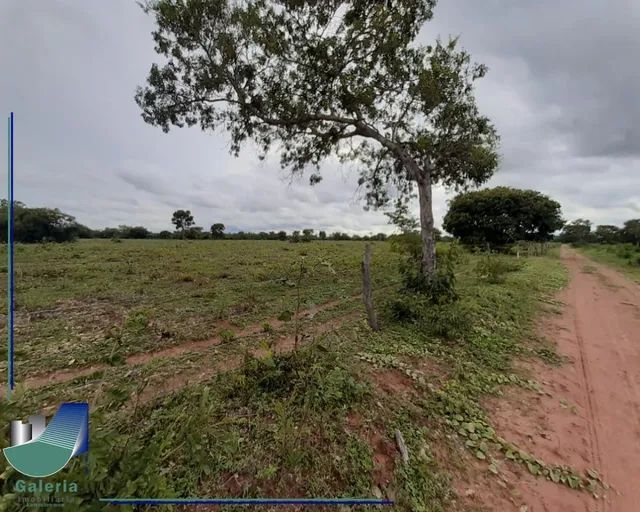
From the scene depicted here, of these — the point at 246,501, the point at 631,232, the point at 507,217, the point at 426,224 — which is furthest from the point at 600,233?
the point at 246,501

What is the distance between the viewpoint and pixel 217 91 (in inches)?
317

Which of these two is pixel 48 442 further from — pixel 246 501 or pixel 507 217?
pixel 507 217

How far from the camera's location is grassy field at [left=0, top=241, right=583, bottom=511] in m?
2.16

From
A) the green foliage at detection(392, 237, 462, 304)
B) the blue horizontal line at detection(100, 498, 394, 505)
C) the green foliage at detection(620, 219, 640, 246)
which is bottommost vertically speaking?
the blue horizontal line at detection(100, 498, 394, 505)

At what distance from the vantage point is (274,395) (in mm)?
3086

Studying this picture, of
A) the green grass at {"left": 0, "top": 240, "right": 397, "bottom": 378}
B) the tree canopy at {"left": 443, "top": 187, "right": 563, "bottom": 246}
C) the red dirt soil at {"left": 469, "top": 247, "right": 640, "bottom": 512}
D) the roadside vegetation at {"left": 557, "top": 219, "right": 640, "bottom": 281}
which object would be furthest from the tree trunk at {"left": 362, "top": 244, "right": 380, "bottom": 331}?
the roadside vegetation at {"left": 557, "top": 219, "right": 640, "bottom": 281}

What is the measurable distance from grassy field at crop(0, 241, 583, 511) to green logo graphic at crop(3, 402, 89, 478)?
7 cm

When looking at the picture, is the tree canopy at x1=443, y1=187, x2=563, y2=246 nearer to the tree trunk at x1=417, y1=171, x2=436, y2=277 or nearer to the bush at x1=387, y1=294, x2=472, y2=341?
the tree trunk at x1=417, y1=171, x2=436, y2=277

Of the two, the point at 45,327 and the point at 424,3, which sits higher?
the point at 424,3

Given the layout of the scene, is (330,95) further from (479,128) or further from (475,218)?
(475,218)

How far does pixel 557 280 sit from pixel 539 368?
1076 cm

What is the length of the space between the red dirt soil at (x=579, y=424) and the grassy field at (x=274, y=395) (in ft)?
0.67

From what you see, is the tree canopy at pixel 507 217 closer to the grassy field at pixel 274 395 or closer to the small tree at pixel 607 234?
the grassy field at pixel 274 395

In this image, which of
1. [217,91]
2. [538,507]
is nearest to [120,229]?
[217,91]
